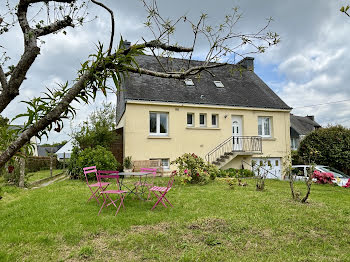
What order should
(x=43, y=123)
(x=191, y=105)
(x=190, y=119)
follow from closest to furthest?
(x=43, y=123), (x=191, y=105), (x=190, y=119)

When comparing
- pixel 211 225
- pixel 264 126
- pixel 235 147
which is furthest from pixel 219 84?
pixel 211 225

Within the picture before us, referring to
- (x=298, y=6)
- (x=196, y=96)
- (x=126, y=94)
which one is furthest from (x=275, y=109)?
(x=298, y=6)

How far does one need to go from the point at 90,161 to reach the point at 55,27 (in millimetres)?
10072

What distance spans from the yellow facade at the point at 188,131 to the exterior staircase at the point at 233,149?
31cm

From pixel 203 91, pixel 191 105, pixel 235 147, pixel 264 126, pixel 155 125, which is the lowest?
pixel 235 147

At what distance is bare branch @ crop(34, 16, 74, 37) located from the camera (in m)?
2.12

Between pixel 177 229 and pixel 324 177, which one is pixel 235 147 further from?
pixel 177 229

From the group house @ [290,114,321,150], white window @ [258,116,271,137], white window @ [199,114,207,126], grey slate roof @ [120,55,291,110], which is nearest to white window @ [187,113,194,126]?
white window @ [199,114,207,126]

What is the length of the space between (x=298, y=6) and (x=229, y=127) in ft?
40.8

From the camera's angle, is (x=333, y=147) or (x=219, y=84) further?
(x=219, y=84)

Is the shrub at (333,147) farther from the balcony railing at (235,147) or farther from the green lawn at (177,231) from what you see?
the green lawn at (177,231)

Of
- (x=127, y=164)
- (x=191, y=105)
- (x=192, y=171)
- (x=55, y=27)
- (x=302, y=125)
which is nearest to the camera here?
(x=55, y=27)

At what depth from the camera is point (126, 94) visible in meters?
15.1

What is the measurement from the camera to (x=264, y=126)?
18.4 metres
